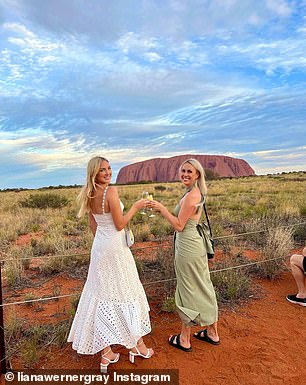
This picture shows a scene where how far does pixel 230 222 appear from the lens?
998cm

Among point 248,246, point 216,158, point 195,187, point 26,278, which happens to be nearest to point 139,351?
point 195,187

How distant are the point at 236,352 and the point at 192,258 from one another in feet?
3.92

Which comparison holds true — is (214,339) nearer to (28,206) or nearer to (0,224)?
(0,224)

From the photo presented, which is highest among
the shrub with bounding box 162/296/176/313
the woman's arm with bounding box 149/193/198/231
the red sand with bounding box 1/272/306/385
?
the woman's arm with bounding box 149/193/198/231

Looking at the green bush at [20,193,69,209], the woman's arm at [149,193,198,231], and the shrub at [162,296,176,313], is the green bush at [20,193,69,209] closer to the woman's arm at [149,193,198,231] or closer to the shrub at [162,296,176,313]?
the shrub at [162,296,176,313]

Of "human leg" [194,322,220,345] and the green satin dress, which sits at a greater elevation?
the green satin dress

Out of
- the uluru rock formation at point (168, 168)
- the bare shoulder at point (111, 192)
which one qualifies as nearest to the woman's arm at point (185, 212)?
the bare shoulder at point (111, 192)

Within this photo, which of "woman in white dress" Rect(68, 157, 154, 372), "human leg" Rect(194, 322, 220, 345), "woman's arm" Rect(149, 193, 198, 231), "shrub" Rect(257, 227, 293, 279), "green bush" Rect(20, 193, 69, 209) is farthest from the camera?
"green bush" Rect(20, 193, 69, 209)

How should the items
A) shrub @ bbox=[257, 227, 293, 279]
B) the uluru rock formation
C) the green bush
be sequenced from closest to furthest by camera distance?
shrub @ bbox=[257, 227, 293, 279] → the green bush → the uluru rock formation

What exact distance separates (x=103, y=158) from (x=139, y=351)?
2011mm

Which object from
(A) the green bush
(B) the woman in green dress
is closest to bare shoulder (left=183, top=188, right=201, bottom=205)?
(B) the woman in green dress

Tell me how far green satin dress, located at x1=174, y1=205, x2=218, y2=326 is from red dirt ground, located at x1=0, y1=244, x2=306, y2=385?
1.33 feet

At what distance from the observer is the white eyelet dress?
316 centimetres

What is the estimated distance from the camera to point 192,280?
352 centimetres
